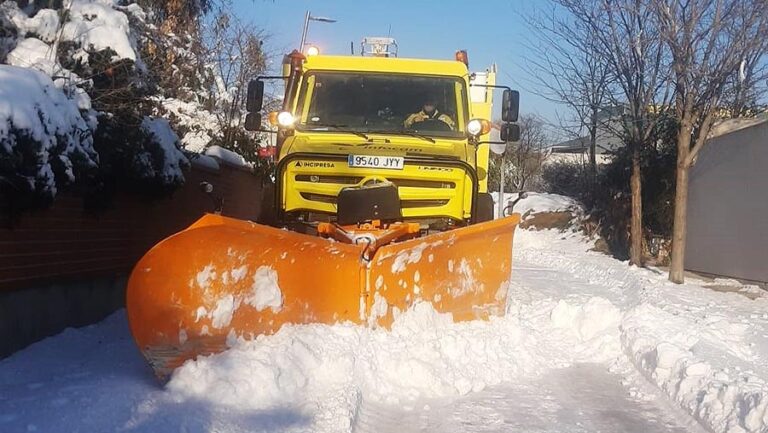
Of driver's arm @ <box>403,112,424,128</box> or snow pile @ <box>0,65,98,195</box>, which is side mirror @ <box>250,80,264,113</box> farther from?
snow pile @ <box>0,65,98,195</box>

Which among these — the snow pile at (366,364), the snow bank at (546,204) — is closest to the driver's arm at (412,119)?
the snow pile at (366,364)

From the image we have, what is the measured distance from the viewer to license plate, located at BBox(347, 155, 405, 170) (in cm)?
795

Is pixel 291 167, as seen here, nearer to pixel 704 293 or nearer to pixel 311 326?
pixel 311 326

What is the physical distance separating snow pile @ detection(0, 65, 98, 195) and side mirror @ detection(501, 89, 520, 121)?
174 inches

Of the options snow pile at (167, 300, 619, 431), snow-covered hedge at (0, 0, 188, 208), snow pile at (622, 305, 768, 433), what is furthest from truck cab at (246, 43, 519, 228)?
snow pile at (622, 305, 768, 433)

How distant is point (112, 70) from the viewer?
957 cm

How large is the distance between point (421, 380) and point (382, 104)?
338cm

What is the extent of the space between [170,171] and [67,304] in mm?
2571

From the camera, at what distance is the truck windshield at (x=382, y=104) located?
888cm

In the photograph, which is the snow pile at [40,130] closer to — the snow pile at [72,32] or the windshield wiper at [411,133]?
the snow pile at [72,32]

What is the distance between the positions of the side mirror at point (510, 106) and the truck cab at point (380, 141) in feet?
0.04

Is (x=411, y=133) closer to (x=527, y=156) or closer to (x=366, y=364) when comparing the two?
(x=366, y=364)

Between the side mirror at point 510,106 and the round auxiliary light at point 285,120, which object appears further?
the side mirror at point 510,106

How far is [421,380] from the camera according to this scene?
22.3 ft
